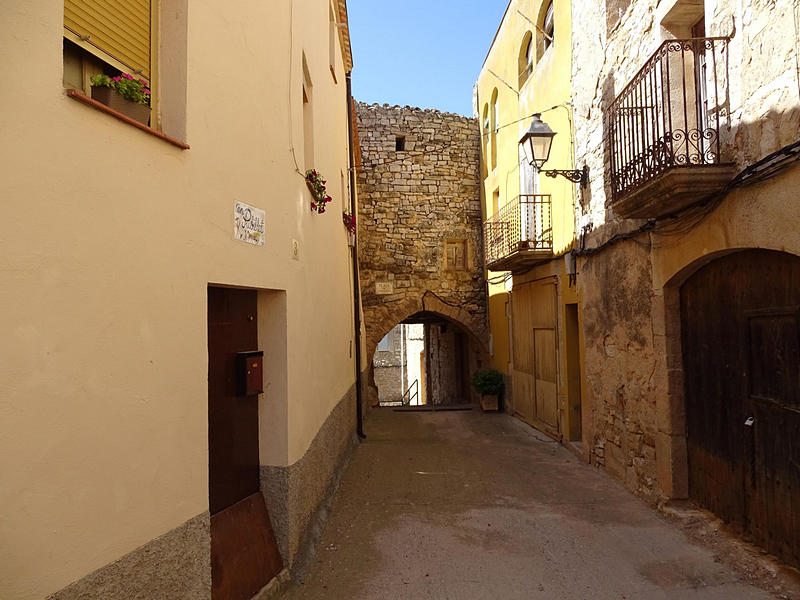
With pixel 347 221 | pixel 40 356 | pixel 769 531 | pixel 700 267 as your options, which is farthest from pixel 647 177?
pixel 347 221

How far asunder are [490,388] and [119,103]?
11129 millimetres

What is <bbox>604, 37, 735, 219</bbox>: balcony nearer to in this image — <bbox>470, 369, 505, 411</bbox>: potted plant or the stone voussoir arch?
<bbox>470, 369, 505, 411</bbox>: potted plant

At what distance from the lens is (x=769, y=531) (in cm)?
427

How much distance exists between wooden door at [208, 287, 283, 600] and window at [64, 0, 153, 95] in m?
1.37

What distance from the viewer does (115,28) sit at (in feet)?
8.86

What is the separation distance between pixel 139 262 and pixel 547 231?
7.68 m

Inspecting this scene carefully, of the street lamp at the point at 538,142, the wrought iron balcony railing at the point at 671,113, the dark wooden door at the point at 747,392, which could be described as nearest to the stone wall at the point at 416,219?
the street lamp at the point at 538,142

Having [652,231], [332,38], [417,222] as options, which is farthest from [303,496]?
[417,222]

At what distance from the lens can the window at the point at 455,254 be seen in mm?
14373

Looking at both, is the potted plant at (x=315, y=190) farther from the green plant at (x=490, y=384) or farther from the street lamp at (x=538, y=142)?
the green plant at (x=490, y=384)

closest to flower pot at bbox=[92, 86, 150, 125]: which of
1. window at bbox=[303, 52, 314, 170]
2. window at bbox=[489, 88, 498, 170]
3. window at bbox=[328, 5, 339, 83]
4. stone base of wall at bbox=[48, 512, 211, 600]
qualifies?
stone base of wall at bbox=[48, 512, 211, 600]

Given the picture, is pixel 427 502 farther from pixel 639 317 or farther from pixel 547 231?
pixel 547 231

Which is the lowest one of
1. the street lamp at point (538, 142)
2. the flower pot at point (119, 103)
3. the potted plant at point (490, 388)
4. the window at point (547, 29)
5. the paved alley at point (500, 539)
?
the paved alley at point (500, 539)

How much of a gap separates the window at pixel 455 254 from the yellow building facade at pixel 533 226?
93 cm
